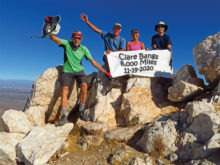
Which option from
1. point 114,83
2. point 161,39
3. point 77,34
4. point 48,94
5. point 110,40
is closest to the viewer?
point 77,34

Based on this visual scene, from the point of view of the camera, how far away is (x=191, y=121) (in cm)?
676

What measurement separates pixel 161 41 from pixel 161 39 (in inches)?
5.3

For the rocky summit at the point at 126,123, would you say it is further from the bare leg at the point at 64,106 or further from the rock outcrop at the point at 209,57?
the bare leg at the point at 64,106

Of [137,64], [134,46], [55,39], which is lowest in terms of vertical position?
[137,64]

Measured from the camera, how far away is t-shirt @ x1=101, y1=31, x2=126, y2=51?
443 inches

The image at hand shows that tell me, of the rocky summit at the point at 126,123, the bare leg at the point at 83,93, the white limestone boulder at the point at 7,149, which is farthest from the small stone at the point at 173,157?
the white limestone boulder at the point at 7,149

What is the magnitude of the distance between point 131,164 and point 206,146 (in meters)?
2.51

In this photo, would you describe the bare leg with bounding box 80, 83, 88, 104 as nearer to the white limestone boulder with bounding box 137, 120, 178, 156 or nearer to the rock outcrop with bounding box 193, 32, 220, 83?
the white limestone boulder with bounding box 137, 120, 178, 156

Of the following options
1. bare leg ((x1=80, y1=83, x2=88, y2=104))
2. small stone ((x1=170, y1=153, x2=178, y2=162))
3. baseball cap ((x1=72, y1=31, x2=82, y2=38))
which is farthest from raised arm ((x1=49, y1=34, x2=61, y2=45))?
small stone ((x1=170, y1=153, x2=178, y2=162))

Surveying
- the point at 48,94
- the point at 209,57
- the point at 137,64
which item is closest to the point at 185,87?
the point at 209,57

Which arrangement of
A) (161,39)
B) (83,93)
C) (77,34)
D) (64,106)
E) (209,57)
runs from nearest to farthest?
(64,106) → (77,34) → (209,57) → (83,93) → (161,39)

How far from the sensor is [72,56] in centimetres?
952

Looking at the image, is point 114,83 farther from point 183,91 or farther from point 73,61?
point 183,91

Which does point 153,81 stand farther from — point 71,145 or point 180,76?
point 71,145
